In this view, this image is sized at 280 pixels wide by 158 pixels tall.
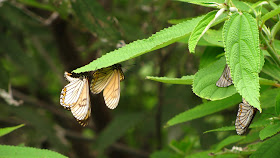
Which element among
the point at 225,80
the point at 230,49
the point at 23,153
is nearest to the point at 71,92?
the point at 23,153

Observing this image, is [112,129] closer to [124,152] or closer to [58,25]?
[124,152]

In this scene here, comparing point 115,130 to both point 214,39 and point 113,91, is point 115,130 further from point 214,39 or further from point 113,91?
point 214,39

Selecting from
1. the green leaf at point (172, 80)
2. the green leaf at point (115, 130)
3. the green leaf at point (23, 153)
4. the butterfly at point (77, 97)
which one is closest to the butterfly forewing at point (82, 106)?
the butterfly at point (77, 97)

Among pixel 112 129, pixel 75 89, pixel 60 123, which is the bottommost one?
pixel 60 123

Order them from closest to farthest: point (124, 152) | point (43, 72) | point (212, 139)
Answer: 1. point (212, 139)
2. point (124, 152)
3. point (43, 72)

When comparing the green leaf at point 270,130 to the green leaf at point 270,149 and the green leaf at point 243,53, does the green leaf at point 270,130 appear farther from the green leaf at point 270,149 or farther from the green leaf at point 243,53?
the green leaf at point 243,53

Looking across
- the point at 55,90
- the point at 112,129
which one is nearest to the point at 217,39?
the point at 112,129

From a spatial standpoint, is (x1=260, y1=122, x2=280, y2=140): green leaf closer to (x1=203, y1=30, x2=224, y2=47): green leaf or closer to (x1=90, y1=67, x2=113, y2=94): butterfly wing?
(x1=203, y1=30, x2=224, y2=47): green leaf

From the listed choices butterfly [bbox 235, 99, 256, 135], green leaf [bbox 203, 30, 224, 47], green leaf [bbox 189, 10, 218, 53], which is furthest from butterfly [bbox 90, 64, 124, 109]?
green leaf [bbox 189, 10, 218, 53]
